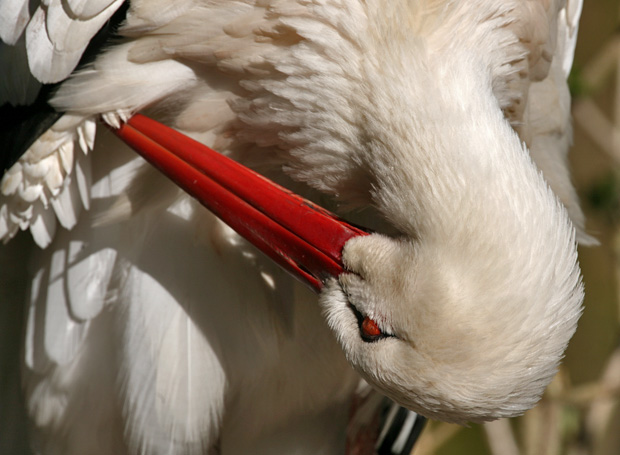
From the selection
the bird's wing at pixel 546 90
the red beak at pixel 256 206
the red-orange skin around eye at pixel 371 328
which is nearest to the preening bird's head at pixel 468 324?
the red-orange skin around eye at pixel 371 328

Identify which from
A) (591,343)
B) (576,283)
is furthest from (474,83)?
(591,343)

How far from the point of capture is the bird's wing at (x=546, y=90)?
4.94 feet

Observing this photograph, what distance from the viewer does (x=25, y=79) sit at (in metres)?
1.52

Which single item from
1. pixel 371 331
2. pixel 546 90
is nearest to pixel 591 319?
pixel 546 90

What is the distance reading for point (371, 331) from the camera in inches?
50.7

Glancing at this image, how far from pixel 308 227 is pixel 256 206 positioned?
10 cm

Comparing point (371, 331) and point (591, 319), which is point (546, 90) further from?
point (591, 319)

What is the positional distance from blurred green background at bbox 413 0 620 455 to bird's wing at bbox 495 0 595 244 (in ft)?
2.16

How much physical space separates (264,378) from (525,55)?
903mm

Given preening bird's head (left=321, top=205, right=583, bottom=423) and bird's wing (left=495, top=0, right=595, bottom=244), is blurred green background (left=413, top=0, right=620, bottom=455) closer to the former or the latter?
bird's wing (left=495, top=0, right=595, bottom=244)

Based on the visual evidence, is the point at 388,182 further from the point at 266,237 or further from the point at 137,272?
the point at 137,272

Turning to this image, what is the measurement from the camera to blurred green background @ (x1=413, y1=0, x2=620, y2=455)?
2.75 metres

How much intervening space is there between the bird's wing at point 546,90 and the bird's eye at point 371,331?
1.72 feet

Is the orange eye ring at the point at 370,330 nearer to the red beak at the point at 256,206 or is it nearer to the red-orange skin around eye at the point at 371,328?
the red-orange skin around eye at the point at 371,328
